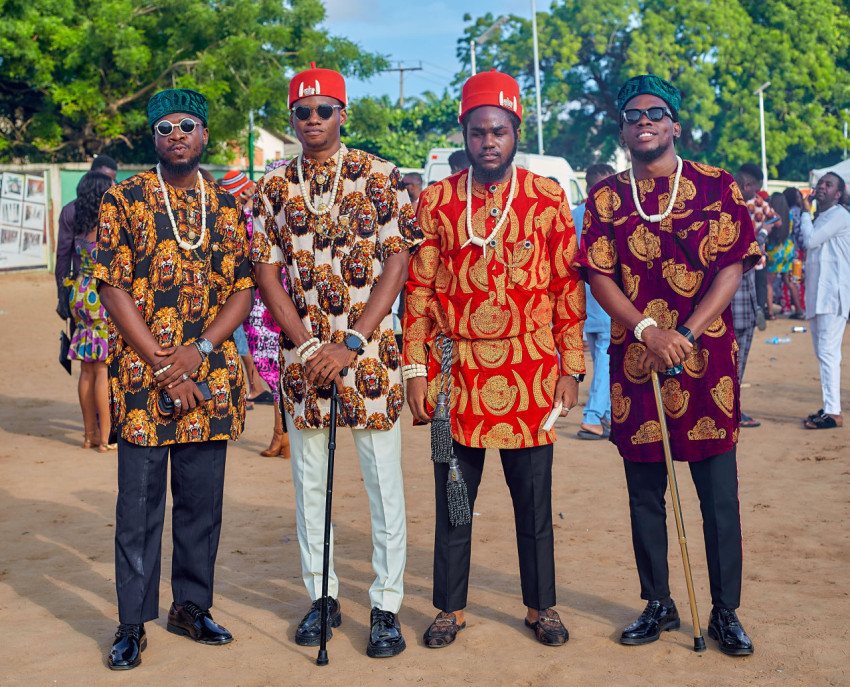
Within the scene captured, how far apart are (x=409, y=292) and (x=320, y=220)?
486 mm

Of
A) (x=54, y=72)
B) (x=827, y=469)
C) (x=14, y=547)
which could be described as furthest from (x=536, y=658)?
(x=54, y=72)

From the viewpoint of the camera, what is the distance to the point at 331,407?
13.1 feet

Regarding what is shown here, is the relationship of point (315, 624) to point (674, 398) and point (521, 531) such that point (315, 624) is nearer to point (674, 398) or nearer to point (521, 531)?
point (521, 531)

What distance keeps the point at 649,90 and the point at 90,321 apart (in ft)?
17.0

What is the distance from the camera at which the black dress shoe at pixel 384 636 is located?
392 cm

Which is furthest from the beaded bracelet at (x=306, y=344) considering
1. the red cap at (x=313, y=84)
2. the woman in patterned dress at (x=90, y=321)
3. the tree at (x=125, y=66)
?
the tree at (x=125, y=66)

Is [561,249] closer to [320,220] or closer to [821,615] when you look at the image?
[320,220]

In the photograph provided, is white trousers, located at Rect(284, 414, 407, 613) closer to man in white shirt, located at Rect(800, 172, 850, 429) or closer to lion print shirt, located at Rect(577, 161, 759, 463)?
lion print shirt, located at Rect(577, 161, 759, 463)

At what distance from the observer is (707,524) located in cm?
403

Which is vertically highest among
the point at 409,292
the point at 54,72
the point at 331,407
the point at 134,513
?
the point at 54,72

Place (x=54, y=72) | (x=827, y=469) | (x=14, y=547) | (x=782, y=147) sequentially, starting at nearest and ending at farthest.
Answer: (x=14, y=547) → (x=827, y=469) → (x=54, y=72) → (x=782, y=147)

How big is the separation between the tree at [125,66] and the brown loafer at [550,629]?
2024cm

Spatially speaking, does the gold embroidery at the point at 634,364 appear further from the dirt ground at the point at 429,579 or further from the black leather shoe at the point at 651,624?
the dirt ground at the point at 429,579

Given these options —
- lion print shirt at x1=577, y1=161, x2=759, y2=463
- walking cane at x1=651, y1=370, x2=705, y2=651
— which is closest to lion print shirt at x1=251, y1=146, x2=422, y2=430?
lion print shirt at x1=577, y1=161, x2=759, y2=463
